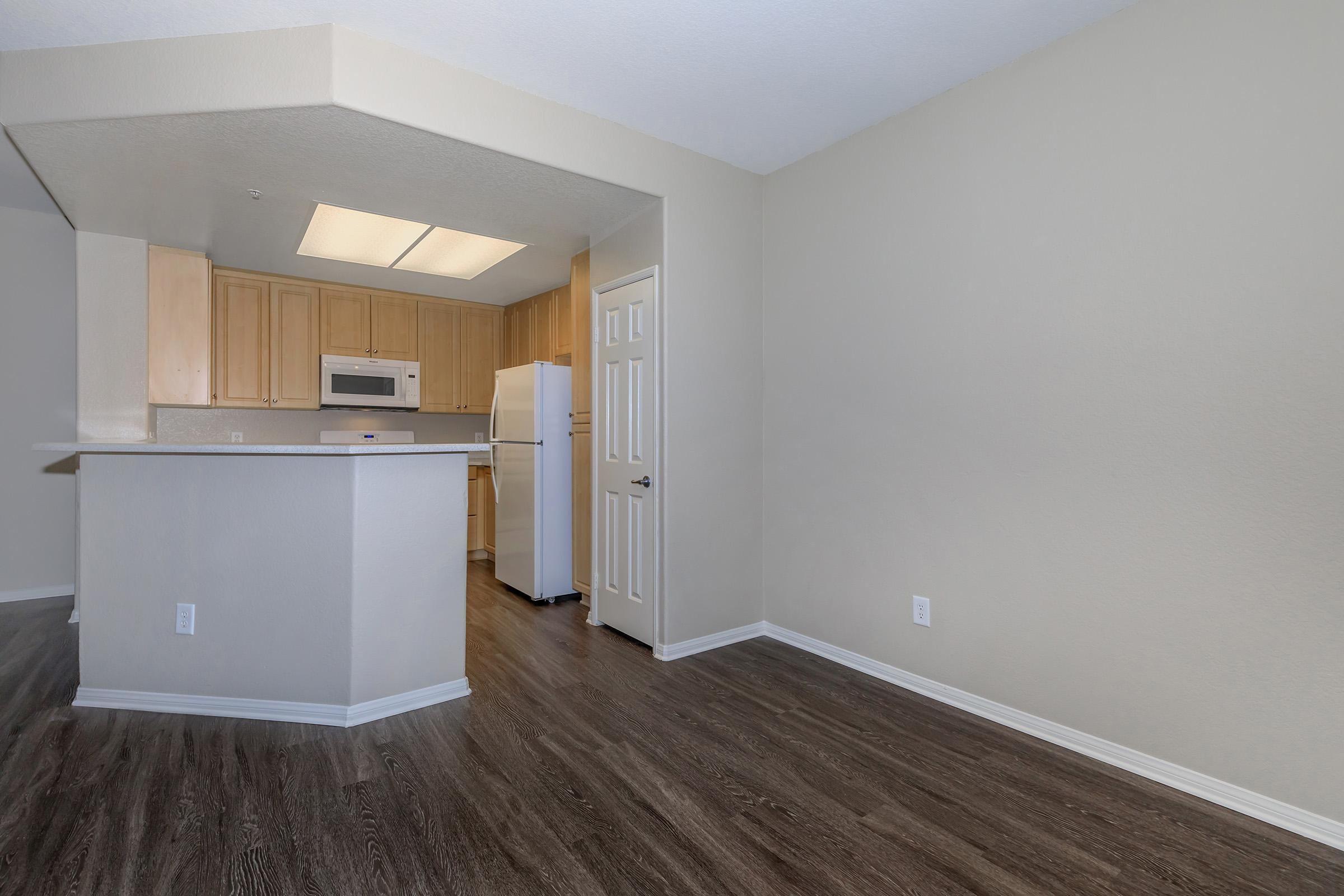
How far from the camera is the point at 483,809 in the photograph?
6.24ft

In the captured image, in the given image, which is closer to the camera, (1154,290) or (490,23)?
(1154,290)

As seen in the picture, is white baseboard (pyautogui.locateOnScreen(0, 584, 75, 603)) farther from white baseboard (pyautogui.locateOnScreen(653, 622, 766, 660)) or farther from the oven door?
white baseboard (pyautogui.locateOnScreen(653, 622, 766, 660))

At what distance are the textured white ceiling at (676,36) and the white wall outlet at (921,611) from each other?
6.82ft

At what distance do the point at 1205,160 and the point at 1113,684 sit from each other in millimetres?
1657

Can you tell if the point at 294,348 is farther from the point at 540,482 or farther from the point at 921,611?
the point at 921,611

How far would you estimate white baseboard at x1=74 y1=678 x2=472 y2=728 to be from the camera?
2.46m

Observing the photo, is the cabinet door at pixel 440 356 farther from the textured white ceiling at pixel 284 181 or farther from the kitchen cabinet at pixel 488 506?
the textured white ceiling at pixel 284 181

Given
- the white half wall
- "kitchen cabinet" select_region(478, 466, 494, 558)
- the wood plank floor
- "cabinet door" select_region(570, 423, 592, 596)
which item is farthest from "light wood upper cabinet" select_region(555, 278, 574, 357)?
the wood plank floor

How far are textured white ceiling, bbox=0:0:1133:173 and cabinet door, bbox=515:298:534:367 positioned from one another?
A: 2799 mm

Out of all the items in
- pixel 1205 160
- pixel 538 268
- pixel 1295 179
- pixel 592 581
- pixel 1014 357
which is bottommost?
pixel 592 581

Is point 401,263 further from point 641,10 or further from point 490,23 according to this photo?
point 641,10

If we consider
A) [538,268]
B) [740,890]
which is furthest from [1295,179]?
[538,268]

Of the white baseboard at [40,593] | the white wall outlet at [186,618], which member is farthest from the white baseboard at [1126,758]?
the white baseboard at [40,593]

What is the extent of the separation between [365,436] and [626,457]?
3.16 metres
